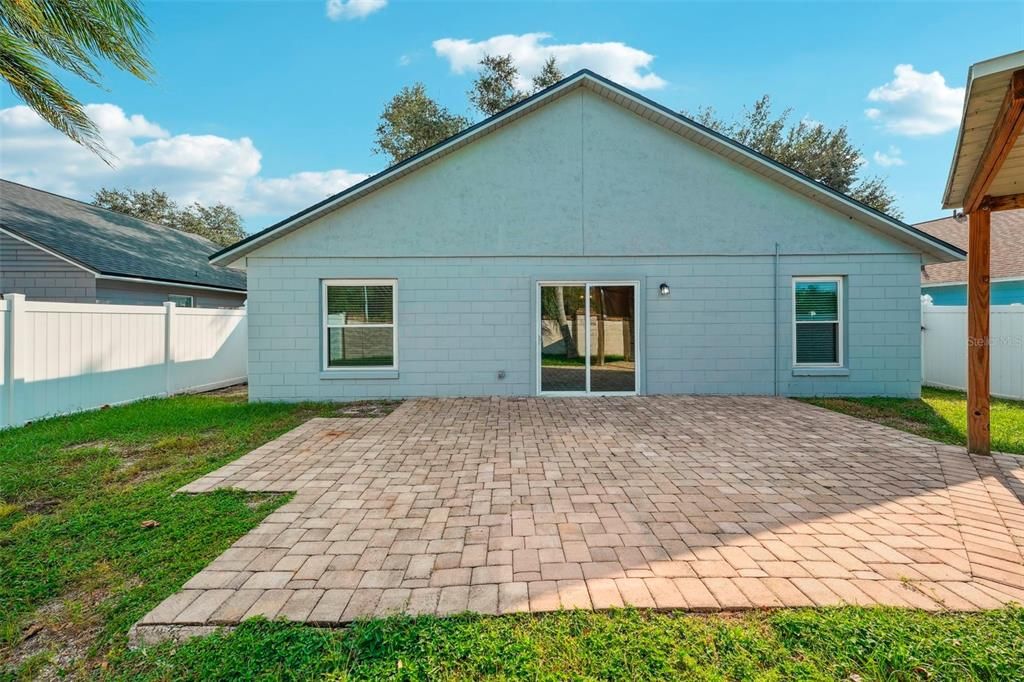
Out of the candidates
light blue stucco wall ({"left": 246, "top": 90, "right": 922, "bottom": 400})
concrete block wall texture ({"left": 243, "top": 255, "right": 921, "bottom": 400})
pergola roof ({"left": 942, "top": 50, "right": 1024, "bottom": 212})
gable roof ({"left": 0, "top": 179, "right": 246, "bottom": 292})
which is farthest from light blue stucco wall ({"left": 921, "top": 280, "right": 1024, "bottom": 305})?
gable roof ({"left": 0, "top": 179, "right": 246, "bottom": 292})

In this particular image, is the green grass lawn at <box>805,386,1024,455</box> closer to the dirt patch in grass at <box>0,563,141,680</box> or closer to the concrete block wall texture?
the concrete block wall texture

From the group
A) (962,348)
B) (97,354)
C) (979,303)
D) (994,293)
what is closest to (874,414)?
(979,303)

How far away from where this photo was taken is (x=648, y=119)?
9000 millimetres

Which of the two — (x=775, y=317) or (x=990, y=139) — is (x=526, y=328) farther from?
(x=990, y=139)

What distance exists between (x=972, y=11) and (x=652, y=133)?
20.7 ft

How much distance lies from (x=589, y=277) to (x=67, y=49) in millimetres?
7723

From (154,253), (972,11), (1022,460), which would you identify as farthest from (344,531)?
(154,253)

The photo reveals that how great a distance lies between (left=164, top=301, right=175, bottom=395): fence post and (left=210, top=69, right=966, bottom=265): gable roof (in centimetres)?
192

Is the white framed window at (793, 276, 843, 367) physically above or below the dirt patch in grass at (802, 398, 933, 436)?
above

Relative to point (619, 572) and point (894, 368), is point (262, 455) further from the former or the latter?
point (894, 368)

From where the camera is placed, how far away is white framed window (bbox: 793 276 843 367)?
9.23 metres

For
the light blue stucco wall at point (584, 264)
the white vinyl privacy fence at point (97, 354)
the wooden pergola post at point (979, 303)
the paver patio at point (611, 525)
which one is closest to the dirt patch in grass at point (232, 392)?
the white vinyl privacy fence at point (97, 354)

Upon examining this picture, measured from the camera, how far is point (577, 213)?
359 inches

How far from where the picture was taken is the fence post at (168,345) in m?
9.64
